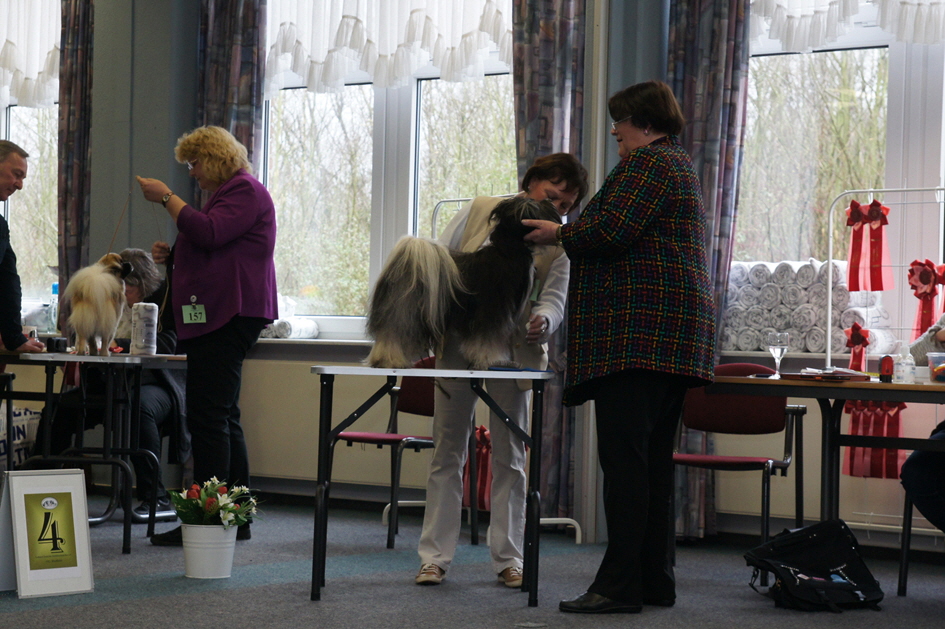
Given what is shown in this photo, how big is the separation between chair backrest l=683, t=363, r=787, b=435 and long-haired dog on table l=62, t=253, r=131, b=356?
2080 mm

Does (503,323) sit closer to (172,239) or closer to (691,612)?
(691,612)

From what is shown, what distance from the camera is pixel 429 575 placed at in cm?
286

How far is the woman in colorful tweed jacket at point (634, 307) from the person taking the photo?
7.89ft

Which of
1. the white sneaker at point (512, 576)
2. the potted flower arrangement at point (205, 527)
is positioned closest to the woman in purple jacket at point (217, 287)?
Result: the potted flower arrangement at point (205, 527)

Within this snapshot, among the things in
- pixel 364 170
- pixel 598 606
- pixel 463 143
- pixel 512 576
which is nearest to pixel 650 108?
pixel 598 606

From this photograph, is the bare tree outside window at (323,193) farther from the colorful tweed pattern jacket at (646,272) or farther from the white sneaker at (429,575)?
the colorful tweed pattern jacket at (646,272)

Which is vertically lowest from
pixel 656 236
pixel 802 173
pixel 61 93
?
pixel 656 236

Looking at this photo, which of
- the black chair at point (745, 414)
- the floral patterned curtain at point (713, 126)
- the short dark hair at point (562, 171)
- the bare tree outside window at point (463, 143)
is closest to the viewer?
the short dark hair at point (562, 171)

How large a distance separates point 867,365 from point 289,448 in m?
2.61

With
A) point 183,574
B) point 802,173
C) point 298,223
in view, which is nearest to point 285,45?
point 298,223

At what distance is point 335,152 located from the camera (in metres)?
5.09

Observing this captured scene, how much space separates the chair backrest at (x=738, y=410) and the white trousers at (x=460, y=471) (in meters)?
1.01

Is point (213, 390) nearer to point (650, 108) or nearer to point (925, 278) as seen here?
point (650, 108)

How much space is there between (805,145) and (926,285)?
842mm
